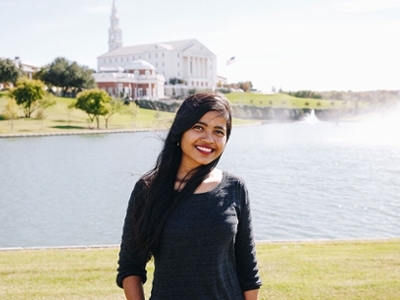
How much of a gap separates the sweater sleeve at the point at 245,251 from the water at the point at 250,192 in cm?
73

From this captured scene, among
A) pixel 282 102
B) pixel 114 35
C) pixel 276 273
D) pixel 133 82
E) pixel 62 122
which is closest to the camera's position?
pixel 276 273

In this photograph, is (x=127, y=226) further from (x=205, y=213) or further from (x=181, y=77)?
(x=181, y=77)

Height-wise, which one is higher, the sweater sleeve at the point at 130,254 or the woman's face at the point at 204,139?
the woman's face at the point at 204,139

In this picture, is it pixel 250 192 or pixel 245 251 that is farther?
pixel 250 192

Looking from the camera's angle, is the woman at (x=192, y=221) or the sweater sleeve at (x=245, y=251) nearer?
the woman at (x=192, y=221)

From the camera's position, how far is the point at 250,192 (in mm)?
18609

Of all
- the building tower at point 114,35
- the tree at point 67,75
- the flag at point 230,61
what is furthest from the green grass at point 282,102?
the building tower at point 114,35

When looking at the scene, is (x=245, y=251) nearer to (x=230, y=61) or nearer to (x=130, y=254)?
(x=130, y=254)

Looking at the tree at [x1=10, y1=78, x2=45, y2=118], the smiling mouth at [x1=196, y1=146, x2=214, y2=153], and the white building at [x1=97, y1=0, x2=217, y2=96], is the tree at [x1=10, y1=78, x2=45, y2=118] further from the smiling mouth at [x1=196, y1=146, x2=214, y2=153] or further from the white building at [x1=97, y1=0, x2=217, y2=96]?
the smiling mouth at [x1=196, y1=146, x2=214, y2=153]

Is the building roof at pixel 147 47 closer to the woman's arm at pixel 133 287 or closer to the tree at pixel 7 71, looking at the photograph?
the tree at pixel 7 71

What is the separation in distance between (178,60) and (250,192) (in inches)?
3845

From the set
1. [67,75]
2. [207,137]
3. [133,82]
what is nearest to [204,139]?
[207,137]

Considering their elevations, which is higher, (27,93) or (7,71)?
(7,71)

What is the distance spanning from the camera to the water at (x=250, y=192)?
44.0ft
